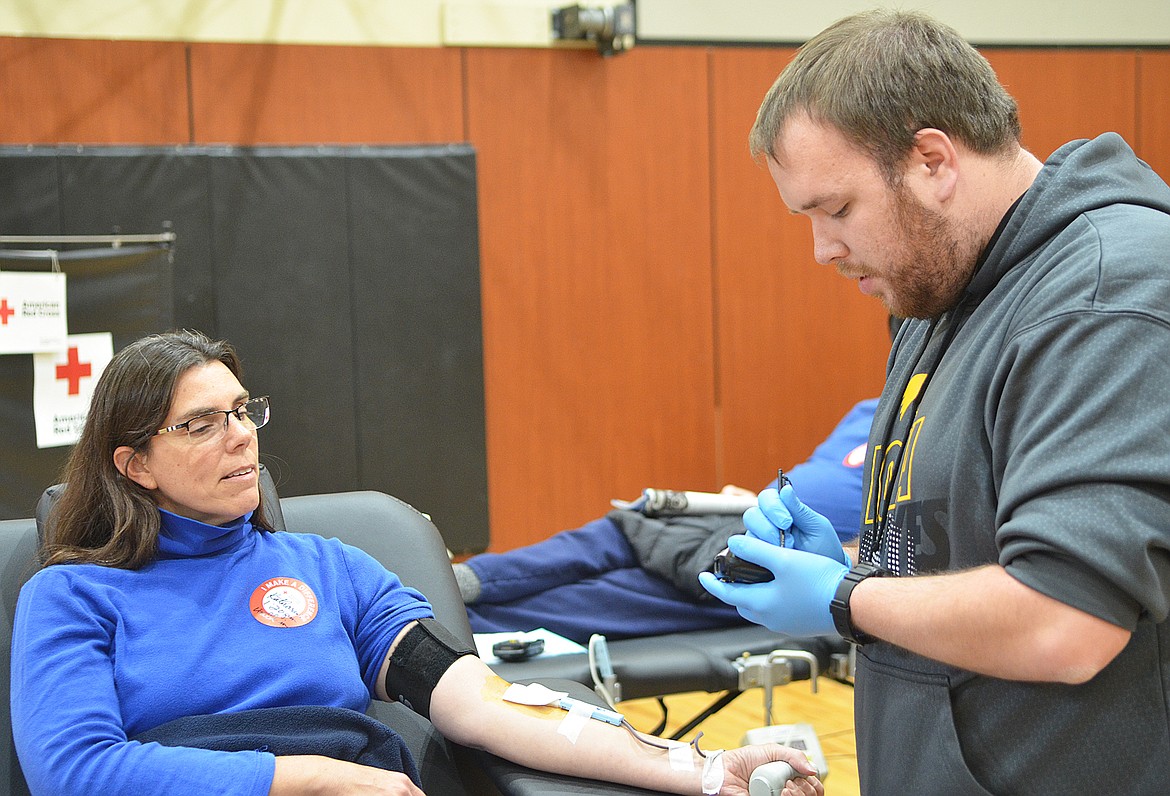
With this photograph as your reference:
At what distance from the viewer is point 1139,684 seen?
3.36 ft

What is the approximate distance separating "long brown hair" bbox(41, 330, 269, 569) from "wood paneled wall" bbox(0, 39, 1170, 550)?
303cm

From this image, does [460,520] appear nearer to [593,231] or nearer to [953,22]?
[593,231]

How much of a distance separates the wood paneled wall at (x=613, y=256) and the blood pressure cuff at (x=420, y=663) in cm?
316

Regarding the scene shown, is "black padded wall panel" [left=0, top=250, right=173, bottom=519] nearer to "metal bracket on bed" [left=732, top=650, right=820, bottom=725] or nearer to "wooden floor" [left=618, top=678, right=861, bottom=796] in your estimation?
"wooden floor" [left=618, top=678, right=861, bottom=796]

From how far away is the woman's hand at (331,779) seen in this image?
138 cm

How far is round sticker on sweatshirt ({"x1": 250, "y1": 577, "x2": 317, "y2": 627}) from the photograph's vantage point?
1.59m

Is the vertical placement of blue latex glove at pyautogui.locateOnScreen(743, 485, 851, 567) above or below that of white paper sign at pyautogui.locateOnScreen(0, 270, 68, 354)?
below

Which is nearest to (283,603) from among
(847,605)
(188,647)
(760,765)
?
(188,647)

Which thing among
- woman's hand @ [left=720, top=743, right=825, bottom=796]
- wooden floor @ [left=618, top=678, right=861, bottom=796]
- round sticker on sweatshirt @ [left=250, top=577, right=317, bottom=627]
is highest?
round sticker on sweatshirt @ [left=250, top=577, right=317, bottom=627]

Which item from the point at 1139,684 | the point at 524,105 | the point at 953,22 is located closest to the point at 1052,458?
the point at 1139,684

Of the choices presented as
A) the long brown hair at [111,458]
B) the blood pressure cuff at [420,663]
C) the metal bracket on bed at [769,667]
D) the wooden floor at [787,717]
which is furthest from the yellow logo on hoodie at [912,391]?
the wooden floor at [787,717]

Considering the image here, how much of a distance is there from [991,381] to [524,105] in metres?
3.99

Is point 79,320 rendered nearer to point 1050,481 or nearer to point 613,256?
point 613,256

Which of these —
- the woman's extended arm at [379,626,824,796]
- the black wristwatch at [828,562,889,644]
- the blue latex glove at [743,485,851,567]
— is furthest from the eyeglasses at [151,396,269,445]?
the black wristwatch at [828,562,889,644]
